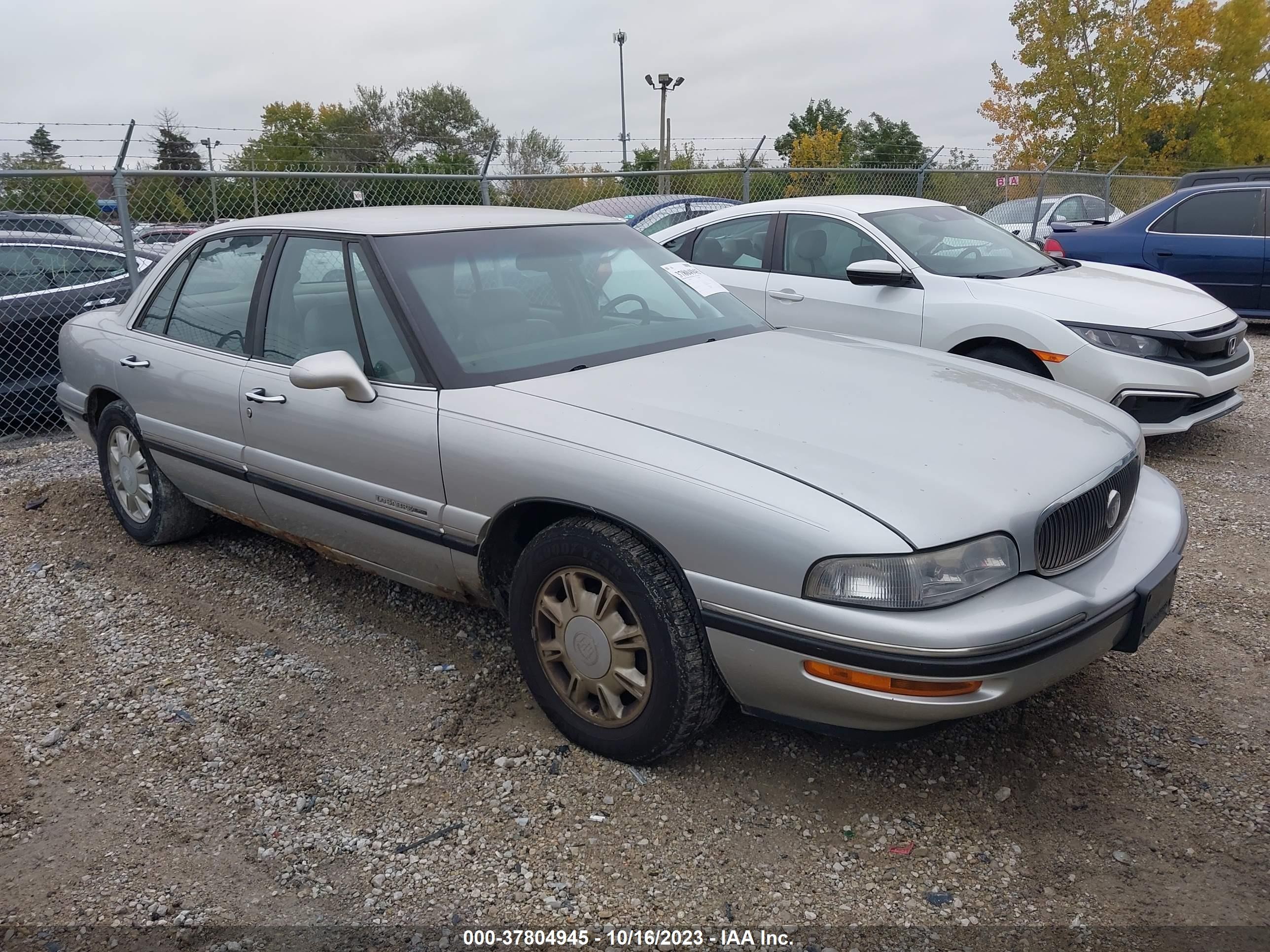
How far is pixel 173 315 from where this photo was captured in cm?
424

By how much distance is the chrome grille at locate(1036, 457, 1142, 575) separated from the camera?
8.08 feet

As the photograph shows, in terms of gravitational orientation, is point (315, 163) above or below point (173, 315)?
above

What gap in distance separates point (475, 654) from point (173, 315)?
6.80 ft

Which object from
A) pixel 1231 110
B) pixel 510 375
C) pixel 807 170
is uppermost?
pixel 1231 110

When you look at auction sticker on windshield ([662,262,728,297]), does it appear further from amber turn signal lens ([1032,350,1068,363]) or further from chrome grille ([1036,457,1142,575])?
amber turn signal lens ([1032,350,1068,363])

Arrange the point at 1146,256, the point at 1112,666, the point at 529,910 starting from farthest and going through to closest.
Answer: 1. the point at 1146,256
2. the point at 1112,666
3. the point at 529,910

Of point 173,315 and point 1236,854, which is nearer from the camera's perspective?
point 1236,854

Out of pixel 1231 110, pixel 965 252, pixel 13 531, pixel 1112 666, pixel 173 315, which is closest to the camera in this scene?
pixel 1112 666

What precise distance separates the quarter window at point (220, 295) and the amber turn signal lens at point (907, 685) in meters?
2.64

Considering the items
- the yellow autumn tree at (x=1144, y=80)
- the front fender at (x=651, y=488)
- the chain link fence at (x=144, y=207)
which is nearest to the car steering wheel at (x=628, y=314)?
the front fender at (x=651, y=488)

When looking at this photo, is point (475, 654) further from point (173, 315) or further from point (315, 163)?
point (315, 163)

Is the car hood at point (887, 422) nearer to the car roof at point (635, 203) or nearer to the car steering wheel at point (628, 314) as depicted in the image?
the car steering wheel at point (628, 314)

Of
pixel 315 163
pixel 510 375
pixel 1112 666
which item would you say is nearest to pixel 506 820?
pixel 510 375

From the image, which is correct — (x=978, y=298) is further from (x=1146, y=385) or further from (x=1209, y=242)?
(x=1209, y=242)
